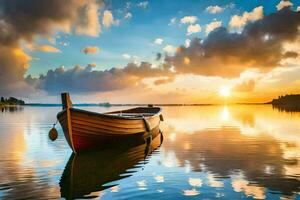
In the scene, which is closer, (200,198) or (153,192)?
(200,198)

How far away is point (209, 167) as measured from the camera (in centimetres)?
1644

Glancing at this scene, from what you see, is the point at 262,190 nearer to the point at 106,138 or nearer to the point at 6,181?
the point at 6,181

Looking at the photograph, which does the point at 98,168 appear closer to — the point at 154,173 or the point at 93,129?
the point at 154,173

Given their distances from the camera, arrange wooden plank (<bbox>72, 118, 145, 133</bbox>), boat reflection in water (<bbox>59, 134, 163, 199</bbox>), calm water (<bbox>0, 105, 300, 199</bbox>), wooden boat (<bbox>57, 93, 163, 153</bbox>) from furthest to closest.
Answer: wooden plank (<bbox>72, 118, 145, 133</bbox>)
wooden boat (<bbox>57, 93, 163, 153</bbox>)
boat reflection in water (<bbox>59, 134, 163, 199</bbox>)
calm water (<bbox>0, 105, 300, 199</bbox>)

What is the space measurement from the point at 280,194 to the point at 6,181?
11.0 metres

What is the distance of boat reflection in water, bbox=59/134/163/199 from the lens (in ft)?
41.8

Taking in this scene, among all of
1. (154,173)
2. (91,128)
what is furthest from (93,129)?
(154,173)

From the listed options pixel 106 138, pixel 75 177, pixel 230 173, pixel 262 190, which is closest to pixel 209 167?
pixel 230 173

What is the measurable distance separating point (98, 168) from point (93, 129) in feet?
16.1

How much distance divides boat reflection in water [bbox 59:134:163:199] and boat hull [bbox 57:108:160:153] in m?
0.63

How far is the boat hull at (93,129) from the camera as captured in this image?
2030 cm

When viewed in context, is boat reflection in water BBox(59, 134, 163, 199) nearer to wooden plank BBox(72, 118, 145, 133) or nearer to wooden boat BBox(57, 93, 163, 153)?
wooden boat BBox(57, 93, 163, 153)

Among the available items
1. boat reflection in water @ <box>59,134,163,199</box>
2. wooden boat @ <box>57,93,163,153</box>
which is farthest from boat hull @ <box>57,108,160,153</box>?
boat reflection in water @ <box>59,134,163,199</box>

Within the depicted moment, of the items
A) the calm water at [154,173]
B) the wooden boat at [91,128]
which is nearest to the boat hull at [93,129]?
the wooden boat at [91,128]
